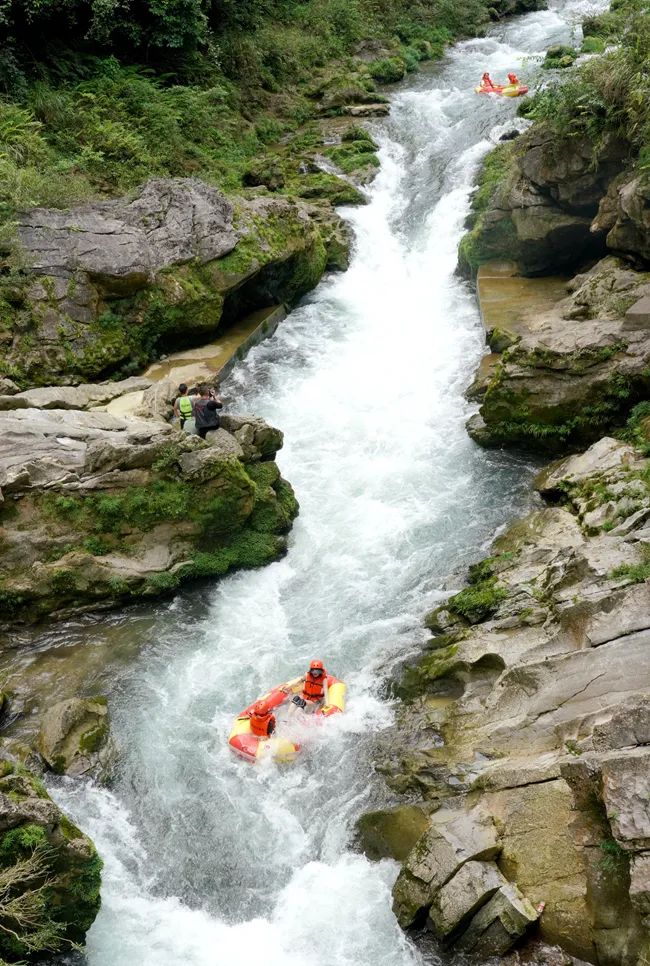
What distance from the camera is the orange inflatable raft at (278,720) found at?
10.8 m

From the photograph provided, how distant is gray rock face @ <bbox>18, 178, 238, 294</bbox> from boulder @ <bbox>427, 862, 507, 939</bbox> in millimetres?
13517

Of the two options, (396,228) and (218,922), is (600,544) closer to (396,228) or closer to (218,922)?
(218,922)

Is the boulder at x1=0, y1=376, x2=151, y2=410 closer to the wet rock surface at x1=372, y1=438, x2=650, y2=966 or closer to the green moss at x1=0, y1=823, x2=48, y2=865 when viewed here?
the wet rock surface at x1=372, y1=438, x2=650, y2=966

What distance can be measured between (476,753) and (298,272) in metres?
14.7

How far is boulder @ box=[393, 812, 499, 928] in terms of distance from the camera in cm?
842

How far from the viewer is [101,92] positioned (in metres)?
24.0

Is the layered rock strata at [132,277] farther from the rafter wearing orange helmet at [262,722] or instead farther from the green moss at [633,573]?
the green moss at [633,573]

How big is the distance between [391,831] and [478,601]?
367cm

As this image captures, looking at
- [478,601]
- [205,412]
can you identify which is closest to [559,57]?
[205,412]

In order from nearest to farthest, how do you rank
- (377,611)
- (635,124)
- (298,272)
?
(377,611)
(635,124)
(298,272)

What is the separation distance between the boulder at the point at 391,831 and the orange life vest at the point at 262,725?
1.75 metres

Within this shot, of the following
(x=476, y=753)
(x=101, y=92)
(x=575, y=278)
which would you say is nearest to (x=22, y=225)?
(x=101, y=92)

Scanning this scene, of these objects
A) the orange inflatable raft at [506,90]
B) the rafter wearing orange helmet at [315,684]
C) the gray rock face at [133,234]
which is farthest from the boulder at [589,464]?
the orange inflatable raft at [506,90]

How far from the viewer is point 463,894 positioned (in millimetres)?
8172
